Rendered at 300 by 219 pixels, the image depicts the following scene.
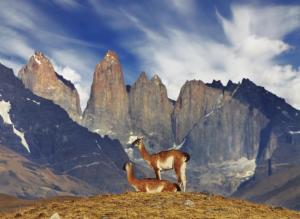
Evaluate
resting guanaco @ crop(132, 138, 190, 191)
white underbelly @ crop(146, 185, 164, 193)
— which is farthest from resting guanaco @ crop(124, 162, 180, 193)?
resting guanaco @ crop(132, 138, 190, 191)

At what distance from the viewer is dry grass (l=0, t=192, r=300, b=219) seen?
101ft

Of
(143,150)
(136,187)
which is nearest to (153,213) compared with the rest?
(136,187)

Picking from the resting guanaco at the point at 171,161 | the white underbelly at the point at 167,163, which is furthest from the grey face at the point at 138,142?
the white underbelly at the point at 167,163

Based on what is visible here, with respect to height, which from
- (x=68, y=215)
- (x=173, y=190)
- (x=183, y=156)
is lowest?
(x=68, y=215)

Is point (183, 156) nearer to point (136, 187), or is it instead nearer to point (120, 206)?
point (136, 187)

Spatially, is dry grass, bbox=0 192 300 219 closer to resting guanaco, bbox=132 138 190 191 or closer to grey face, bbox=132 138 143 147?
resting guanaco, bbox=132 138 190 191

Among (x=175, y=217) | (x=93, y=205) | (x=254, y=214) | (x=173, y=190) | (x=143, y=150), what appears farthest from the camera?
(x=143, y=150)

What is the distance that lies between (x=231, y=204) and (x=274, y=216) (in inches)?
168

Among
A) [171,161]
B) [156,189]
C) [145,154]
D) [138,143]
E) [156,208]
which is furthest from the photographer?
[138,143]

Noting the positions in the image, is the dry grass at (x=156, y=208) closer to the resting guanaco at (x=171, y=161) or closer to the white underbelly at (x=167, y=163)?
the resting guanaco at (x=171, y=161)

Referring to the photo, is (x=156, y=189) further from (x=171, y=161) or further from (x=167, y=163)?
(x=171, y=161)

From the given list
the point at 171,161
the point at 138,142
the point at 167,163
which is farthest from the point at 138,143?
the point at 171,161

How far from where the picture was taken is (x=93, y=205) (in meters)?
34.9

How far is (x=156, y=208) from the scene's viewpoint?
3250 centimetres
